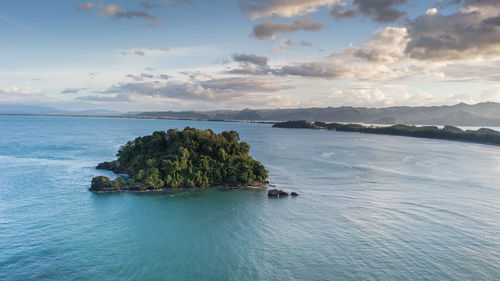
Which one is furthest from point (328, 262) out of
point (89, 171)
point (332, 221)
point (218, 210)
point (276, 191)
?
point (89, 171)

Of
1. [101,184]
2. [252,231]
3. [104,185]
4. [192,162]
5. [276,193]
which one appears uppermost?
[192,162]

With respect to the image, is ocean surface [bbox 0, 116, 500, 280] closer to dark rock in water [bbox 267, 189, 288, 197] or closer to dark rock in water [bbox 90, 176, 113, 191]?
dark rock in water [bbox 267, 189, 288, 197]

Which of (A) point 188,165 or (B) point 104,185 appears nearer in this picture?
(B) point 104,185

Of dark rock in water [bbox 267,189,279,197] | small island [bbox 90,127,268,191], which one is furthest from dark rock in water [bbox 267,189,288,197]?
small island [bbox 90,127,268,191]

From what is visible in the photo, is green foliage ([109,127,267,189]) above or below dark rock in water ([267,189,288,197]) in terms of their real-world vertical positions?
above

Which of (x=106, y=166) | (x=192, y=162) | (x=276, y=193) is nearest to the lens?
(x=276, y=193)

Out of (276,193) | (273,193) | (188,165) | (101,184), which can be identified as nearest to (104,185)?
(101,184)

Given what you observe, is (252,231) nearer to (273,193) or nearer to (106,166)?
(273,193)

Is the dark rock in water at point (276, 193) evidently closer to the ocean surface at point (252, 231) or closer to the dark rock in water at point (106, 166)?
the ocean surface at point (252, 231)
